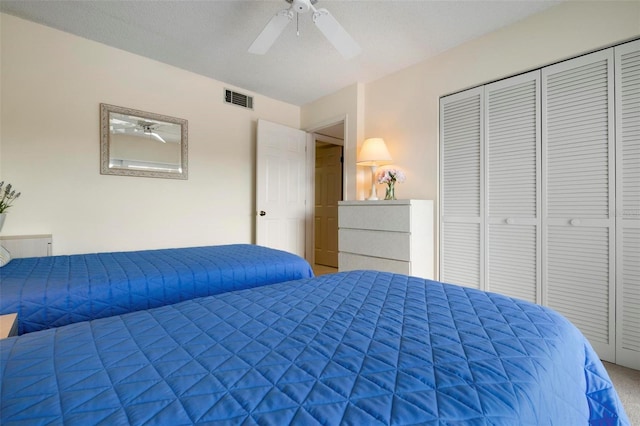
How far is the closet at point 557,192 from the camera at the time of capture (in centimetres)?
191

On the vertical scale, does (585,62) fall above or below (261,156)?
above

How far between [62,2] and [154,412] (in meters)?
3.01

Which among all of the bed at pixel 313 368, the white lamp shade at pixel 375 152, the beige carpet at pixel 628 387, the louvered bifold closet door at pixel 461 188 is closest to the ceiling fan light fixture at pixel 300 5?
the white lamp shade at pixel 375 152

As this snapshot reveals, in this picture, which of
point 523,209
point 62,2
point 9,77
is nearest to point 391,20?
point 523,209

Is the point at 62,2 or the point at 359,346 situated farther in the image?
the point at 62,2

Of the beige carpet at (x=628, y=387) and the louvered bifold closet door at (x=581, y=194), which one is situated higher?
the louvered bifold closet door at (x=581, y=194)

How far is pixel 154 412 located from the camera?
1.65 feet

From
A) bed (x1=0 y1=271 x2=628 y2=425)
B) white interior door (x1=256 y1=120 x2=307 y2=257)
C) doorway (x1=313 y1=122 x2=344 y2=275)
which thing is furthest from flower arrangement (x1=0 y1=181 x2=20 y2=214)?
doorway (x1=313 y1=122 x2=344 y2=275)

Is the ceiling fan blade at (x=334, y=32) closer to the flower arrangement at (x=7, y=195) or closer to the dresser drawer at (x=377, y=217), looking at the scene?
the dresser drawer at (x=377, y=217)

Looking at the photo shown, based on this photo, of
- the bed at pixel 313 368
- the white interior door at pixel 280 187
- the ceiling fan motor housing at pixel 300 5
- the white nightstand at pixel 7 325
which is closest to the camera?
the bed at pixel 313 368

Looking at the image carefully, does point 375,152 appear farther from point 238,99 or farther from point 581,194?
point 238,99

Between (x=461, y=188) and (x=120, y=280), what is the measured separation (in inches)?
107

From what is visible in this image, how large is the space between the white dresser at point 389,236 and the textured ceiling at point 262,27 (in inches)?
57.7

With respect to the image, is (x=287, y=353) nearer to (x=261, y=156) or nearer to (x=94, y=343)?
(x=94, y=343)
